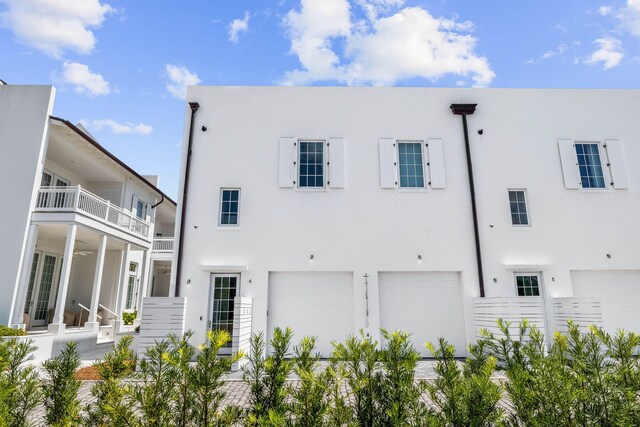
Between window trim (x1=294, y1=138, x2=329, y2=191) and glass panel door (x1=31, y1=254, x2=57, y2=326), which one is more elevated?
window trim (x1=294, y1=138, x2=329, y2=191)

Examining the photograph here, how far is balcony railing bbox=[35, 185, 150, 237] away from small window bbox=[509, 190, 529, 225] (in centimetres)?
1359

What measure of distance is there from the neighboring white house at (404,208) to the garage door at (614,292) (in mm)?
36

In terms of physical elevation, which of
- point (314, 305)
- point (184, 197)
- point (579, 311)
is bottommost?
point (579, 311)

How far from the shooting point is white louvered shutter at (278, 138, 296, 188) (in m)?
10.0

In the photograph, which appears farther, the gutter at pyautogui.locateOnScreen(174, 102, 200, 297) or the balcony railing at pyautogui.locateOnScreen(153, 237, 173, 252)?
the balcony railing at pyautogui.locateOnScreen(153, 237, 173, 252)

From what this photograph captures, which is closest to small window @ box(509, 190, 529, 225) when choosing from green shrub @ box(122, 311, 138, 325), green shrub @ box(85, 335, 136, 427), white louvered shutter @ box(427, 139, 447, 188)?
white louvered shutter @ box(427, 139, 447, 188)

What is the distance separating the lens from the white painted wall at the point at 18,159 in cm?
1044

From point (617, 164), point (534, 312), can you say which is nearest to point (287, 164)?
point (534, 312)

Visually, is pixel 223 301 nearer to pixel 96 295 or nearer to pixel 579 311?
pixel 96 295

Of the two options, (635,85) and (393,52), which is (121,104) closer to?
(393,52)

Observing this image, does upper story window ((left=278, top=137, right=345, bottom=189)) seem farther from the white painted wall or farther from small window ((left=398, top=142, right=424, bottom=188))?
the white painted wall

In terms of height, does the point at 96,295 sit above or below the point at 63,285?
below

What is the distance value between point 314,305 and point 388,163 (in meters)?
4.63

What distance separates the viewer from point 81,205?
1193 centimetres
